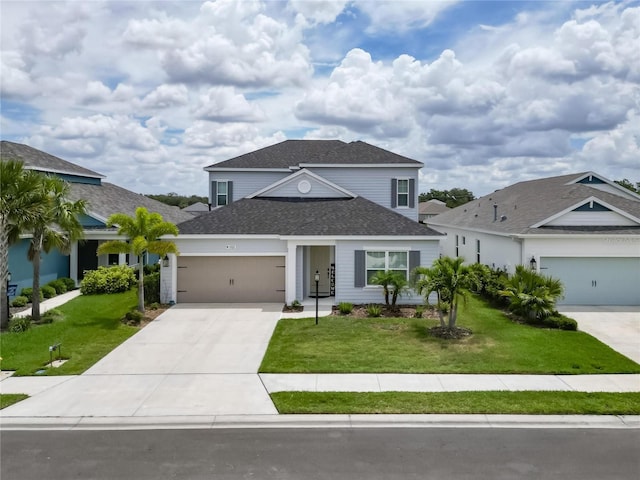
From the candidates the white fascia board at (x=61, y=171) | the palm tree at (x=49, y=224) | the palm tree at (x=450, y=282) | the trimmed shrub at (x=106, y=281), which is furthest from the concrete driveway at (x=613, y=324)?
the white fascia board at (x=61, y=171)

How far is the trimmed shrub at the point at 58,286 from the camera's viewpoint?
21750 millimetres

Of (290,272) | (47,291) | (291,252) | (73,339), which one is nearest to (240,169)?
(291,252)

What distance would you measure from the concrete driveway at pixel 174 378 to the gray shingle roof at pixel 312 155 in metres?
11.5

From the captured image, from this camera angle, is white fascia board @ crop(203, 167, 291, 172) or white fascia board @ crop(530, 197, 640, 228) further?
white fascia board @ crop(203, 167, 291, 172)

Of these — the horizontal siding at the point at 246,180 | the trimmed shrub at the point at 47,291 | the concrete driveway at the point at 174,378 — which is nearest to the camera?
the concrete driveway at the point at 174,378

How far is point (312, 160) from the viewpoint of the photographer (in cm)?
2628

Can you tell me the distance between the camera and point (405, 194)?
25.9m

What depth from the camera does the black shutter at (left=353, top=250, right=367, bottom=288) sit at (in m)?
19.9

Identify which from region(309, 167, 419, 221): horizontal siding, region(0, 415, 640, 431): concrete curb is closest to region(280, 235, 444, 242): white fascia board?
region(309, 167, 419, 221): horizontal siding

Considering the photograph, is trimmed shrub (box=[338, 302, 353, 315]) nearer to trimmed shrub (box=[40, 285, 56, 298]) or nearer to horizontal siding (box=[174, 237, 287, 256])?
horizontal siding (box=[174, 237, 287, 256])

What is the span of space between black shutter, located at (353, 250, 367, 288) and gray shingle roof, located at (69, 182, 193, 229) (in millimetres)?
12815

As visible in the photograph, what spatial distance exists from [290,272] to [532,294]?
8.78 metres

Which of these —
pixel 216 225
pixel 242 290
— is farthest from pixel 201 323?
pixel 216 225

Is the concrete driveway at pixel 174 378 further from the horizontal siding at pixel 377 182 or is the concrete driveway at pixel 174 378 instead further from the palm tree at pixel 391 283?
the horizontal siding at pixel 377 182
